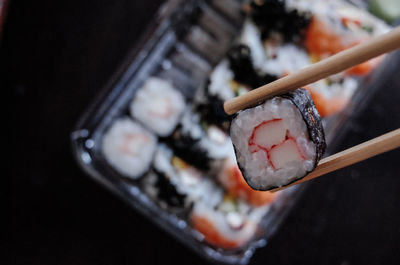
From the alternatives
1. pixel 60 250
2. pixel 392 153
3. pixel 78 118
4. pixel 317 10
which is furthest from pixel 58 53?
pixel 392 153

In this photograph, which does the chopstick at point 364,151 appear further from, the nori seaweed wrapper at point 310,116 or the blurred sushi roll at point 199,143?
the blurred sushi roll at point 199,143

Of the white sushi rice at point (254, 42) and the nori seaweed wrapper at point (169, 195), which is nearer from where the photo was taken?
the white sushi rice at point (254, 42)

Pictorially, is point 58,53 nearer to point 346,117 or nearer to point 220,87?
point 220,87

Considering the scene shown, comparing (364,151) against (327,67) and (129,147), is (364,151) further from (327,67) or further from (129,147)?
(129,147)

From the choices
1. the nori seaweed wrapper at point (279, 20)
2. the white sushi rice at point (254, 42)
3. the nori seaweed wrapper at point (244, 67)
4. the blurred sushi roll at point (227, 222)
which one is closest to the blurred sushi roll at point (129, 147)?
the blurred sushi roll at point (227, 222)

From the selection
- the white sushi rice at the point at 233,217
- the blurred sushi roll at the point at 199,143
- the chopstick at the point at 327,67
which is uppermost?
the chopstick at the point at 327,67

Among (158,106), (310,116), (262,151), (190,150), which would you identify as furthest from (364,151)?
(158,106)
